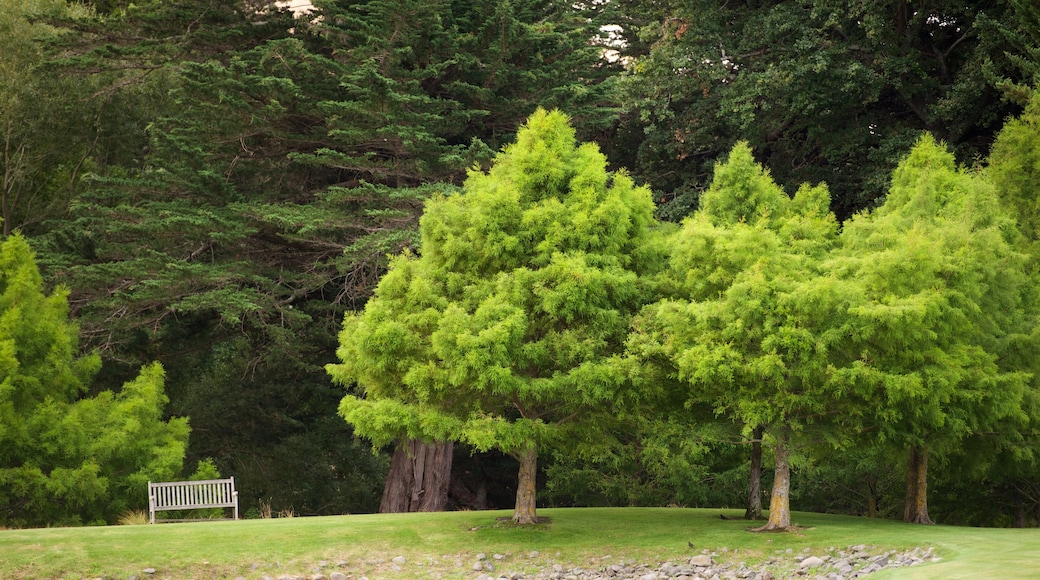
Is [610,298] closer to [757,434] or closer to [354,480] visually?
[757,434]

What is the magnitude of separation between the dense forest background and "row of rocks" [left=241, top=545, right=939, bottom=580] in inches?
219

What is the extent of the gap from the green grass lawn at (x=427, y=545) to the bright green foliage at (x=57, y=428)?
5.09m

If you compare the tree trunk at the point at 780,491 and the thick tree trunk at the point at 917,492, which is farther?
the thick tree trunk at the point at 917,492

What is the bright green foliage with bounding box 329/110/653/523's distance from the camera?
19.6m

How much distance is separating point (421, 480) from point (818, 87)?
1385 centimetres

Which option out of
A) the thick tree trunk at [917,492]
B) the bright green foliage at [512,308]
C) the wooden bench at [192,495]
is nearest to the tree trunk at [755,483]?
the thick tree trunk at [917,492]

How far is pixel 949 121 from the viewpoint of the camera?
2898 centimetres

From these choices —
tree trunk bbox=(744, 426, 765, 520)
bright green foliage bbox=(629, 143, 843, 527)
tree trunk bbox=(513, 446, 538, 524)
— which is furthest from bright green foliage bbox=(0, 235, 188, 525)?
tree trunk bbox=(744, 426, 765, 520)

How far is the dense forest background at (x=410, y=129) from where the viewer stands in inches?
1033

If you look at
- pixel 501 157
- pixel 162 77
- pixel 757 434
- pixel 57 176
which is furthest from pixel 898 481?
pixel 57 176

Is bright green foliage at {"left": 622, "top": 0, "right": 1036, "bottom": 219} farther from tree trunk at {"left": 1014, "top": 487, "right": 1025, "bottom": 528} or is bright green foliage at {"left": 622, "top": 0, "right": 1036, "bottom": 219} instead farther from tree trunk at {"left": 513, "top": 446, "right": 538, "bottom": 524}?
tree trunk at {"left": 513, "top": 446, "right": 538, "bottom": 524}

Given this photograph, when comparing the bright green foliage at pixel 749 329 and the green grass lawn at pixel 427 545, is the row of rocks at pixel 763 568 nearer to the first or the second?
the green grass lawn at pixel 427 545

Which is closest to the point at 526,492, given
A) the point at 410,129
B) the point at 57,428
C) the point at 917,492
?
the point at 917,492

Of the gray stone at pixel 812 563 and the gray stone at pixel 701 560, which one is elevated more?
the gray stone at pixel 812 563
